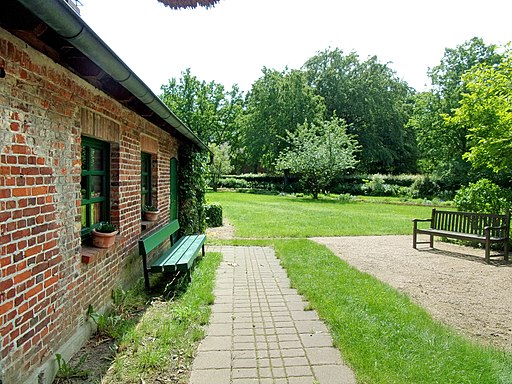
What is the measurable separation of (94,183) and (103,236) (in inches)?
30.9


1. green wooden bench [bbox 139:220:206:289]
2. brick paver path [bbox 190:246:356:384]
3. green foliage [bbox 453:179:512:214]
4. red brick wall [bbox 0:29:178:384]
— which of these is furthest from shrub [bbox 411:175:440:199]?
red brick wall [bbox 0:29:178:384]

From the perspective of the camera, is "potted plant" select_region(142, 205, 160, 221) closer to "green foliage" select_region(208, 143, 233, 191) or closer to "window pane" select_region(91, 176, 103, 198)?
"window pane" select_region(91, 176, 103, 198)

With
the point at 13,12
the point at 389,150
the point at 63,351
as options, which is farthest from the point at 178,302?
the point at 389,150

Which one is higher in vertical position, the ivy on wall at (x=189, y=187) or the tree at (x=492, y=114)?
the tree at (x=492, y=114)

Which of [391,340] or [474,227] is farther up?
[474,227]

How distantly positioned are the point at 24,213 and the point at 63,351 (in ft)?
4.45

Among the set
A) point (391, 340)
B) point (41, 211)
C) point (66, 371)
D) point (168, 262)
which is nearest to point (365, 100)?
point (168, 262)

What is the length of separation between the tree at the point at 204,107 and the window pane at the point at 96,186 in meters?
38.3

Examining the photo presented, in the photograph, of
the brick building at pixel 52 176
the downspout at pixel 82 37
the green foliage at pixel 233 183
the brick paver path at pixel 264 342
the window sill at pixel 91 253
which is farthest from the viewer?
the green foliage at pixel 233 183

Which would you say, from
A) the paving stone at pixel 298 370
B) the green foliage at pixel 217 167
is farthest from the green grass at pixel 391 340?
the green foliage at pixel 217 167

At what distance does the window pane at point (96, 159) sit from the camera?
4570 mm

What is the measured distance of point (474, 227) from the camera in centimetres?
913

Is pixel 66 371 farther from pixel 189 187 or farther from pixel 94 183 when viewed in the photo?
pixel 189 187

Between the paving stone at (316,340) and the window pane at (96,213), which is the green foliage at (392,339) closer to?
the paving stone at (316,340)
